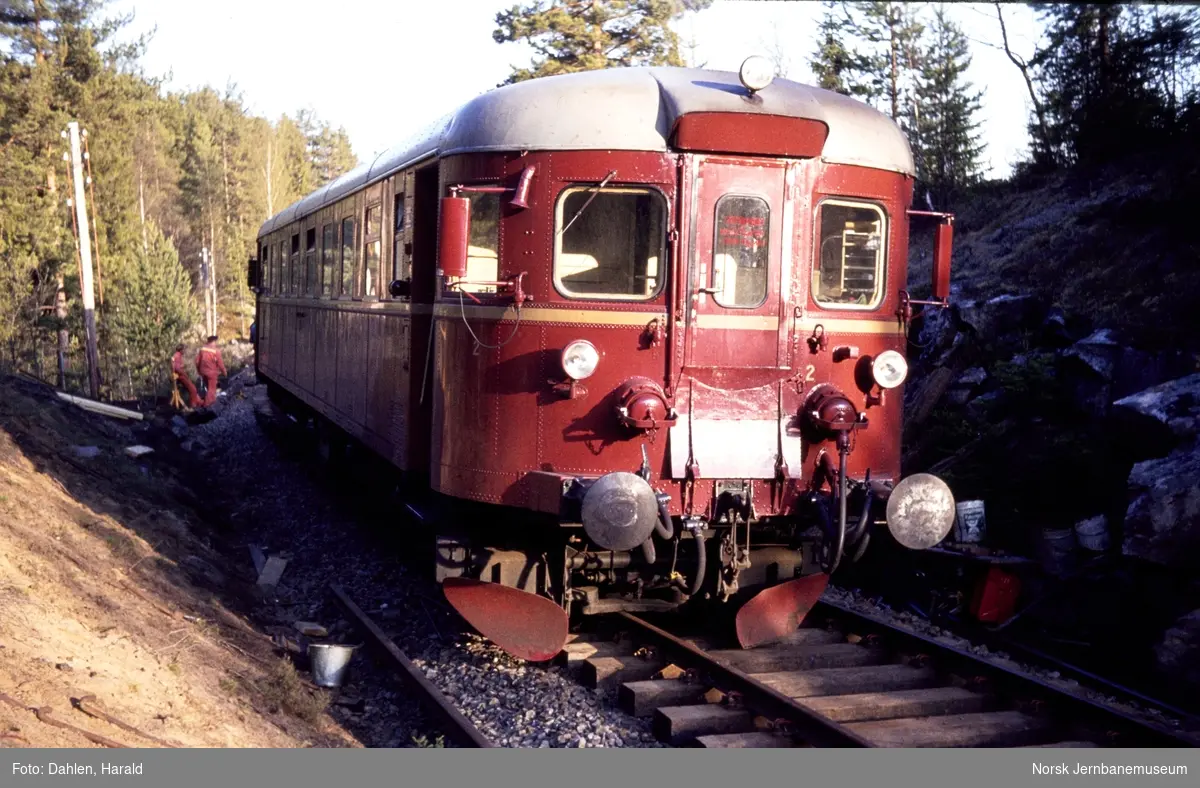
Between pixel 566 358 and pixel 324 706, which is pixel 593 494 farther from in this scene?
pixel 324 706

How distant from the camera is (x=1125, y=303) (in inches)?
452

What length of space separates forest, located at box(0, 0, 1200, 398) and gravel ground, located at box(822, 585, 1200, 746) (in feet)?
10.0

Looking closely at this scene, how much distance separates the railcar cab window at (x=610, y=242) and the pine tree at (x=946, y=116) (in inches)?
187

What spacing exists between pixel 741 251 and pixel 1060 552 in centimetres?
390

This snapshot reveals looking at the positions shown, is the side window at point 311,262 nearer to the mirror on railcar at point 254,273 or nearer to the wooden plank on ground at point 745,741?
the mirror on railcar at point 254,273

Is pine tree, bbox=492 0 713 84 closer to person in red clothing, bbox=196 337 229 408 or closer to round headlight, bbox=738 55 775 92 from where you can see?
round headlight, bbox=738 55 775 92

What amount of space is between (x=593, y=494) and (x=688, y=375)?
1.02 metres

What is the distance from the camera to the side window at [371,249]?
898 centimetres

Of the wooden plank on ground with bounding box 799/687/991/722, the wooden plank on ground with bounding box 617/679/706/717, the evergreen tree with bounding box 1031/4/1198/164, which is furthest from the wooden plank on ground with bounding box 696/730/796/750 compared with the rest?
the evergreen tree with bounding box 1031/4/1198/164

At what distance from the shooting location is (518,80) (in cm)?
1165

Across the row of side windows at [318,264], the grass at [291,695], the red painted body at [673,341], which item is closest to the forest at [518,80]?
the red painted body at [673,341]

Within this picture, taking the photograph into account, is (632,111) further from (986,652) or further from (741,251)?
(986,652)

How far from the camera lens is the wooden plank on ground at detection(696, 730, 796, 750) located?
5.78 m

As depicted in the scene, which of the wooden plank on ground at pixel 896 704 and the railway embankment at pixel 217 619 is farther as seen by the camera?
the wooden plank on ground at pixel 896 704
